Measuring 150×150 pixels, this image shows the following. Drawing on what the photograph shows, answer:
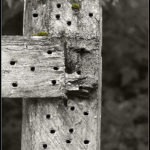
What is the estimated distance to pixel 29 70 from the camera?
4.24 feet

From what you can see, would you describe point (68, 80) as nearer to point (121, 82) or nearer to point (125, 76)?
point (125, 76)

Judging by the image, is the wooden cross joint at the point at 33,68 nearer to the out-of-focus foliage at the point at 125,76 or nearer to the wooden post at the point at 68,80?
the wooden post at the point at 68,80

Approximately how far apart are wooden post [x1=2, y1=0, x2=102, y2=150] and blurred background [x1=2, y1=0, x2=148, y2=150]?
1756mm

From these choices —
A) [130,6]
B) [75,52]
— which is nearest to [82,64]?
[75,52]

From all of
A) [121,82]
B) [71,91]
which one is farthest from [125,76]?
[71,91]

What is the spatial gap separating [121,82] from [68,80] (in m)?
2.71

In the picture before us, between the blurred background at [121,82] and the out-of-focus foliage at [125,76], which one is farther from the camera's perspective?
the out-of-focus foliage at [125,76]

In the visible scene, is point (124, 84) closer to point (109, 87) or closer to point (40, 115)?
point (109, 87)

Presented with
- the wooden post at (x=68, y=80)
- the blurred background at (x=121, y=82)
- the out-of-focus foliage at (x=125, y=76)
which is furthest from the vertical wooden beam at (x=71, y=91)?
the out-of-focus foliage at (x=125, y=76)

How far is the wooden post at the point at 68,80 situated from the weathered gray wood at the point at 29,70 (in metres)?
0.01

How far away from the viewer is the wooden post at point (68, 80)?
4.37ft

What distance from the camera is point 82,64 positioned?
1345mm

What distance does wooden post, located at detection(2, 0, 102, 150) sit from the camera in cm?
Result: 133

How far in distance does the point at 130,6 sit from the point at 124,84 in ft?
2.53
